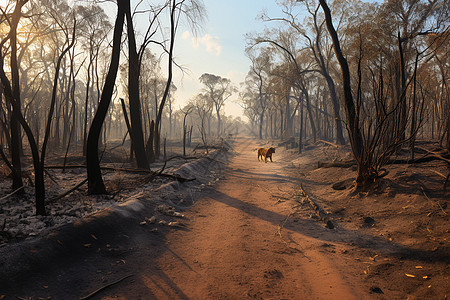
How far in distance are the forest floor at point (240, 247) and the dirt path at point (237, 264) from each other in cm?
2

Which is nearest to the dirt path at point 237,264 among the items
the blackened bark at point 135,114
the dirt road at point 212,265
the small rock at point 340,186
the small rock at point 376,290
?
the dirt road at point 212,265

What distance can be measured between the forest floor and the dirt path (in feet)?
0.06

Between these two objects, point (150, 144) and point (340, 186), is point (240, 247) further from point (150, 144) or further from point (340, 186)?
point (150, 144)

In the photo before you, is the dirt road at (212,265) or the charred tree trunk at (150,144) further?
the charred tree trunk at (150,144)

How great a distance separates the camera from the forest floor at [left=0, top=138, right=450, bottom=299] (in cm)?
297

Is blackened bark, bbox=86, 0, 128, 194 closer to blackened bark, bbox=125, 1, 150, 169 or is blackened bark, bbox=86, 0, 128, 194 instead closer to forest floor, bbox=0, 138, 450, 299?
forest floor, bbox=0, 138, 450, 299

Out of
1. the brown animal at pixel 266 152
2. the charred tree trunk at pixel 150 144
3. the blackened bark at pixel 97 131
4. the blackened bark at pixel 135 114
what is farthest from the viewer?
the brown animal at pixel 266 152

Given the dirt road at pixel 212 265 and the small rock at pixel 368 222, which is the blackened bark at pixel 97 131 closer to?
the dirt road at pixel 212 265

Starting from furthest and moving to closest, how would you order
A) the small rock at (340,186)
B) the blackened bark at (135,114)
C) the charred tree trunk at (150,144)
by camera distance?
the charred tree trunk at (150,144)
the blackened bark at (135,114)
the small rock at (340,186)

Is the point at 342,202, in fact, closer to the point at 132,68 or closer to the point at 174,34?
the point at 132,68

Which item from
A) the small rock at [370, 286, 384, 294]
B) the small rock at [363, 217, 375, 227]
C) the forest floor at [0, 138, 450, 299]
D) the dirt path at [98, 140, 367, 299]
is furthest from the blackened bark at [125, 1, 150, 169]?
the small rock at [370, 286, 384, 294]

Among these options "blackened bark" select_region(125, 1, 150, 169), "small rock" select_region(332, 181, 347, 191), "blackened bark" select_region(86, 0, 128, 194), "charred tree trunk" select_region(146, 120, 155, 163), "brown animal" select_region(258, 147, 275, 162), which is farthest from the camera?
"brown animal" select_region(258, 147, 275, 162)

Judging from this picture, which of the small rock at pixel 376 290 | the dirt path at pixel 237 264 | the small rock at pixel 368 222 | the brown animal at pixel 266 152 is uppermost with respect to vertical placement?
the brown animal at pixel 266 152

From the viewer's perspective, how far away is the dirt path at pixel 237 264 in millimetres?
2989
